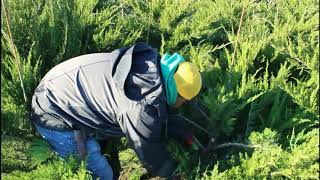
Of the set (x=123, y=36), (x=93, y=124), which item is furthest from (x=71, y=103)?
(x=123, y=36)

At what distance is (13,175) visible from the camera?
95.4 inches

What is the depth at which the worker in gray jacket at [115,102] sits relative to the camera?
235cm

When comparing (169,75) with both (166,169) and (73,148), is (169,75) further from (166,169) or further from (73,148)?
(73,148)

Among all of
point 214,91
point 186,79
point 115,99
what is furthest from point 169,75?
Answer: point 214,91

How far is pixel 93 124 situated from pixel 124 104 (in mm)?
365

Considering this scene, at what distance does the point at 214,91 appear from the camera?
2.93 m

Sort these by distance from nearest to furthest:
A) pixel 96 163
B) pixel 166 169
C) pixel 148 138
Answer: pixel 148 138 → pixel 166 169 → pixel 96 163

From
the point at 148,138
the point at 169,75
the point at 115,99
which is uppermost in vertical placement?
the point at 169,75

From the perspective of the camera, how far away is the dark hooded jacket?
2.34 m

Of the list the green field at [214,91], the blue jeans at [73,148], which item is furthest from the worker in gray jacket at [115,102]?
the green field at [214,91]

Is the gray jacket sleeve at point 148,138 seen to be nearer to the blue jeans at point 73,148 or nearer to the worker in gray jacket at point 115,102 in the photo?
the worker in gray jacket at point 115,102

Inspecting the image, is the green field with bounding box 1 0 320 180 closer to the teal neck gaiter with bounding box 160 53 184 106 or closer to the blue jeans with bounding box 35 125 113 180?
the blue jeans with bounding box 35 125 113 180

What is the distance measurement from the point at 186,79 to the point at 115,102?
0.43 metres

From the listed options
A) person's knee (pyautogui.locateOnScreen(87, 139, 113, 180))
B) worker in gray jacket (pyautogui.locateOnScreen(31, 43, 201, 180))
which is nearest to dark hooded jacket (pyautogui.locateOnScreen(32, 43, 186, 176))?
worker in gray jacket (pyautogui.locateOnScreen(31, 43, 201, 180))
